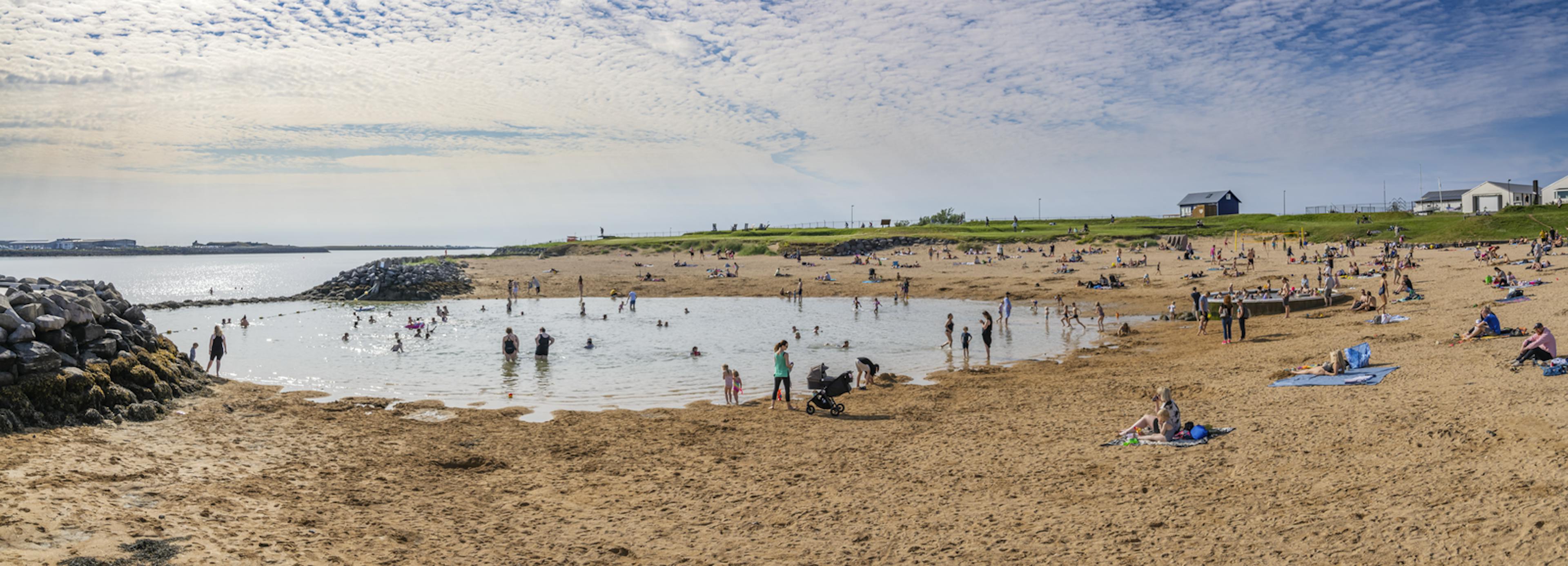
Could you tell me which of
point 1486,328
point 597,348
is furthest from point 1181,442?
point 597,348

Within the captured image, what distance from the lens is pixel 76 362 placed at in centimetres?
1327

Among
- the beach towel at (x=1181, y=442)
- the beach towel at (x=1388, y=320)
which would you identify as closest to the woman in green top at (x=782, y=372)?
the beach towel at (x=1181, y=442)

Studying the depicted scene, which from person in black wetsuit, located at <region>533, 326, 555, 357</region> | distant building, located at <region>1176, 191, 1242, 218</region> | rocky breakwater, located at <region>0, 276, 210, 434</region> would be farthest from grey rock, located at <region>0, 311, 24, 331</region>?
distant building, located at <region>1176, 191, 1242, 218</region>

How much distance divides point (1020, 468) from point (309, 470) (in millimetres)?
10428

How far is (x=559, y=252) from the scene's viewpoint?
95500 mm

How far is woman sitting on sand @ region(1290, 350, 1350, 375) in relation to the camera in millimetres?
14586

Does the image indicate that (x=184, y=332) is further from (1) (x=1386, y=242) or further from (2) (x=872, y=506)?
(1) (x=1386, y=242)

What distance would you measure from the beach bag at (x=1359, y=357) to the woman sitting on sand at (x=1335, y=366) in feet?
0.20

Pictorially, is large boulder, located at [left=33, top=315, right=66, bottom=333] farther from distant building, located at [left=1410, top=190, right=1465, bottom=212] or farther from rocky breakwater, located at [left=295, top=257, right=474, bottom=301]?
distant building, located at [left=1410, top=190, right=1465, bottom=212]

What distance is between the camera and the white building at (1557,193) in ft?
230

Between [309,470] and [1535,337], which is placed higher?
[1535,337]

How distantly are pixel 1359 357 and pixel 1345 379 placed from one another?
151 cm

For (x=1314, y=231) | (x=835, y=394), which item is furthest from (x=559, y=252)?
(x=835, y=394)

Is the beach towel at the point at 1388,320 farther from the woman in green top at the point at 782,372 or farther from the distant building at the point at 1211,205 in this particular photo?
the distant building at the point at 1211,205
